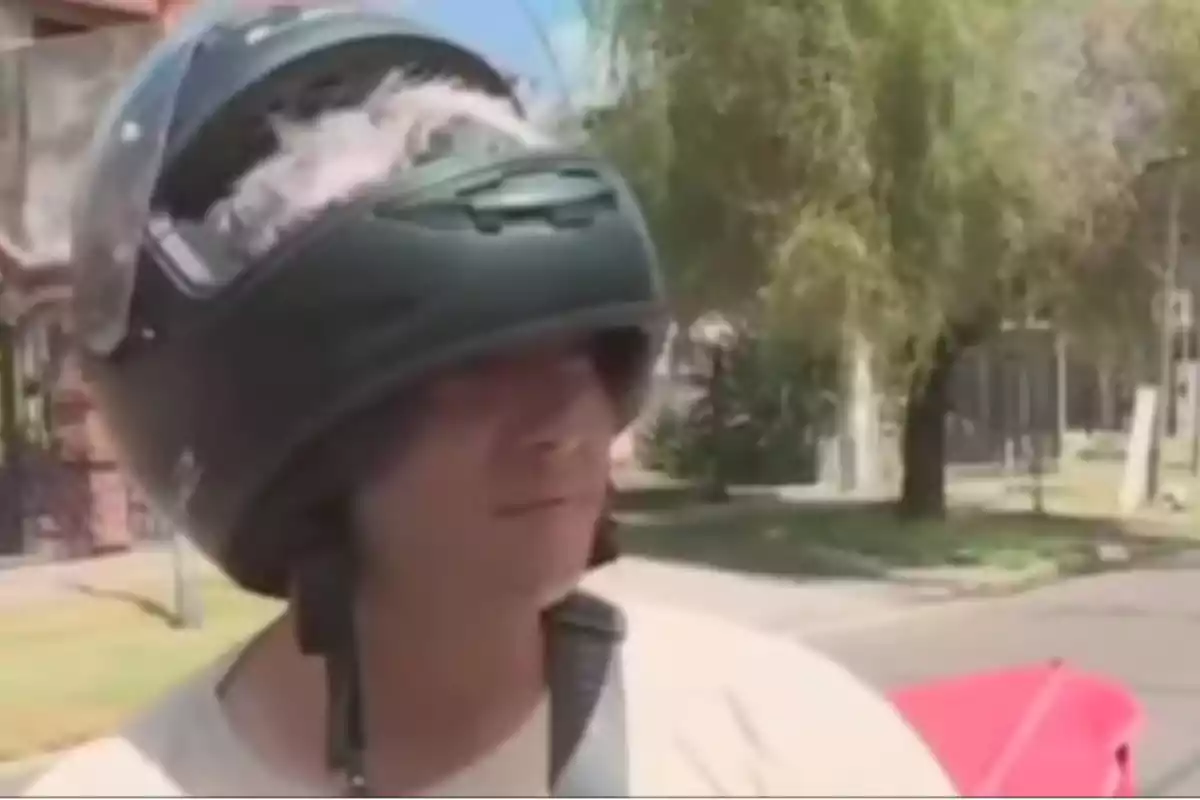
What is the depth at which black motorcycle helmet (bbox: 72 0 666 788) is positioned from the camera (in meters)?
0.29

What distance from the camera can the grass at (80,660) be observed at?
666 millimetres

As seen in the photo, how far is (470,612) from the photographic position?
0.33 metres

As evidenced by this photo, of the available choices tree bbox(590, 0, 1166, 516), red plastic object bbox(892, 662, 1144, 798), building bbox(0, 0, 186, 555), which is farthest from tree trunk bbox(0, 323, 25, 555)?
red plastic object bbox(892, 662, 1144, 798)

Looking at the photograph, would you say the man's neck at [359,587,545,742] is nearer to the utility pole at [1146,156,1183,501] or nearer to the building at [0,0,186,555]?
the building at [0,0,186,555]

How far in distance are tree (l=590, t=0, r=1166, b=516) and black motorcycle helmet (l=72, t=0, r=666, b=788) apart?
55 cm

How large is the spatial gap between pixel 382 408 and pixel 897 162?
0.70m

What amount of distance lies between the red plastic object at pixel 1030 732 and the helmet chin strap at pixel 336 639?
218mm

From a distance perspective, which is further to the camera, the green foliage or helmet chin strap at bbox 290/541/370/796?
the green foliage

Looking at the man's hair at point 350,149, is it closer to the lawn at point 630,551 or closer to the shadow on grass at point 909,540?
the lawn at point 630,551

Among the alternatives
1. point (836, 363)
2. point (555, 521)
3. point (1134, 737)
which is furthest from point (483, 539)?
point (836, 363)

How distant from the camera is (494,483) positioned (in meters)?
0.32

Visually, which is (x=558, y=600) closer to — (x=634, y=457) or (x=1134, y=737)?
(x=634, y=457)

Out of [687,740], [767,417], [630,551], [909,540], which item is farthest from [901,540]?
[687,740]

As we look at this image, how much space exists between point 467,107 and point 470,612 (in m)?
0.09
